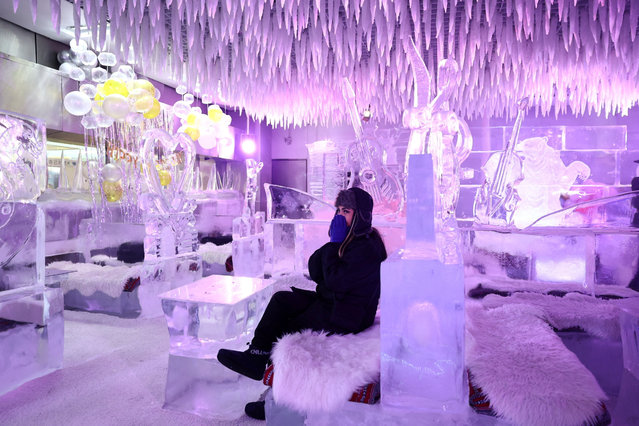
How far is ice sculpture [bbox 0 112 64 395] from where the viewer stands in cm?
217

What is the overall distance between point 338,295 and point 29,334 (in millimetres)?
1757

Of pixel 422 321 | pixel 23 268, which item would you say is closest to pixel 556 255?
pixel 422 321

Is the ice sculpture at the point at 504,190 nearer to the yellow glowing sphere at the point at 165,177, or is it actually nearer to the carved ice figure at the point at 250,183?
the carved ice figure at the point at 250,183

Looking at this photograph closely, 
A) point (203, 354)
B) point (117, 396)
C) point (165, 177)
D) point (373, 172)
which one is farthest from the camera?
point (165, 177)

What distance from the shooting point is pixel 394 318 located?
4.51 ft

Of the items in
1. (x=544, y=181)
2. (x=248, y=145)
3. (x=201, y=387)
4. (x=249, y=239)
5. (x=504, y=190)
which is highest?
(x=248, y=145)

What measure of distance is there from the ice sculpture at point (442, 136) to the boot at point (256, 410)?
108 centimetres

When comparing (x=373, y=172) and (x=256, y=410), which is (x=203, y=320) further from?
(x=373, y=172)

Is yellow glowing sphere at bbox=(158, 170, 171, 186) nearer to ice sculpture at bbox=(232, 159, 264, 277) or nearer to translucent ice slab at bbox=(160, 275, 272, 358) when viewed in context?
ice sculpture at bbox=(232, 159, 264, 277)

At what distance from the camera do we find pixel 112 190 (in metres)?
5.10

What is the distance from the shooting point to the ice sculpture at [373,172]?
10.9ft

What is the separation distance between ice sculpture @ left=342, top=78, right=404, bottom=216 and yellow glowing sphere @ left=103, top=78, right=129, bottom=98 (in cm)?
249

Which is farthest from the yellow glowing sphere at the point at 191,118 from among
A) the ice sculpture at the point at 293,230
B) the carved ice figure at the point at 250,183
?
the ice sculpture at the point at 293,230

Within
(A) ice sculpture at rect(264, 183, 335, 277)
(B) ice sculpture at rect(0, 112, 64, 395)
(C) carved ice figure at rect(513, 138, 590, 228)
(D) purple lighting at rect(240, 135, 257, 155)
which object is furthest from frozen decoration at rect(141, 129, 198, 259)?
(C) carved ice figure at rect(513, 138, 590, 228)
